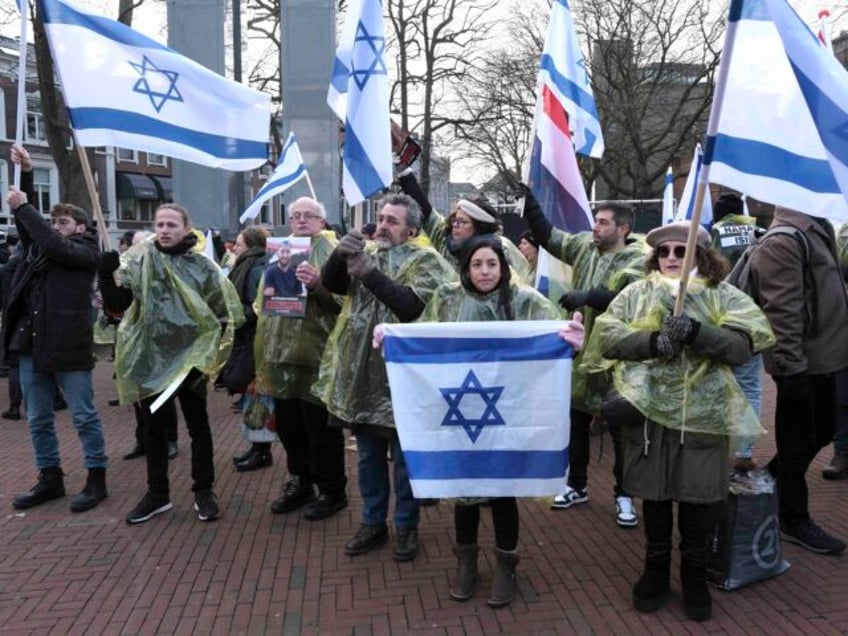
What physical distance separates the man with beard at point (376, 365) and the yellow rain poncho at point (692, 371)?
1109mm

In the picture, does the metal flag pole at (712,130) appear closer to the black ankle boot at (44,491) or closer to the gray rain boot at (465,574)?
the gray rain boot at (465,574)

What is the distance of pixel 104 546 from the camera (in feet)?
14.1

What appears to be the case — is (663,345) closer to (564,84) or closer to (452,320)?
(452,320)

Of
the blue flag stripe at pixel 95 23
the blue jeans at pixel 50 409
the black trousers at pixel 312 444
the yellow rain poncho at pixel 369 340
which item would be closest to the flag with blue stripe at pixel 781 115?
the yellow rain poncho at pixel 369 340

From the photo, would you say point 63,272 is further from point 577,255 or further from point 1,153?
point 1,153

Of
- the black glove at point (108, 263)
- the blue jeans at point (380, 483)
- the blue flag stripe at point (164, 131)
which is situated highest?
the blue flag stripe at point (164, 131)

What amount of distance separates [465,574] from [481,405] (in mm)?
876

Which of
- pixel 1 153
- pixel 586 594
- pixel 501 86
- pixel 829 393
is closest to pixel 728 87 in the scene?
pixel 829 393

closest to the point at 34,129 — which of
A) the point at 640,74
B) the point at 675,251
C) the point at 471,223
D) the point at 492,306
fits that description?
the point at 640,74

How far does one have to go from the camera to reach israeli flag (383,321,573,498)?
3.32m

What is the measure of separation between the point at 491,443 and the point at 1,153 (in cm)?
3799

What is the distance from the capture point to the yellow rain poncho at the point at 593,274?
436cm

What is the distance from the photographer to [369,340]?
401cm

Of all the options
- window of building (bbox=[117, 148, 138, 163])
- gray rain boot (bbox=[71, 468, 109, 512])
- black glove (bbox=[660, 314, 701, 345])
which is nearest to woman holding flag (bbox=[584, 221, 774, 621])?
black glove (bbox=[660, 314, 701, 345])
